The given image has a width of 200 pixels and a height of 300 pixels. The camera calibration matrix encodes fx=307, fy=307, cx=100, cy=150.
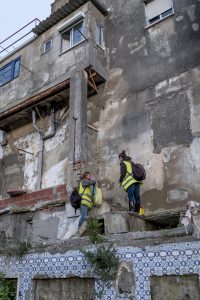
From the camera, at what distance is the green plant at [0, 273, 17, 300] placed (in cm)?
479

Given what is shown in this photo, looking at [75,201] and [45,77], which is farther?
[45,77]

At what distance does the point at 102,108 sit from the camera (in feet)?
38.3

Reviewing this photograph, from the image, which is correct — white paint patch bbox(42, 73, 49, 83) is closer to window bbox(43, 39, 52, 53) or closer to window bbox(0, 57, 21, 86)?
window bbox(43, 39, 52, 53)

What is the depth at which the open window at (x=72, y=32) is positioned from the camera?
476 inches

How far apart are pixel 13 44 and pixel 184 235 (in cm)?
1372

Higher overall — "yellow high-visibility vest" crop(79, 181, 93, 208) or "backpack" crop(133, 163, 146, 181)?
"backpack" crop(133, 163, 146, 181)

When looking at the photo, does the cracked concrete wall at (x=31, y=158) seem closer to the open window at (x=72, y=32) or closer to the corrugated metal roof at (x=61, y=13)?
the open window at (x=72, y=32)

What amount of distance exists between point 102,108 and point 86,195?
478 centimetres

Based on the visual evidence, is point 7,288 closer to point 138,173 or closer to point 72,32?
point 138,173

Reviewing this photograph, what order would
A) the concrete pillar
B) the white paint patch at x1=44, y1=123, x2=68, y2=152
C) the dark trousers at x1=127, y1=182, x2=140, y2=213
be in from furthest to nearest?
the white paint patch at x1=44, y1=123, x2=68, y2=152 → the concrete pillar → the dark trousers at x1=127, y1=182, x2=140, y2=213

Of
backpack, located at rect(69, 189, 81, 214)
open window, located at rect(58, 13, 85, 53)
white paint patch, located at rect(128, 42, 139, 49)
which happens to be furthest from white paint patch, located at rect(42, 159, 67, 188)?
white paint patch, located at rect(128, 42, 139, 49)

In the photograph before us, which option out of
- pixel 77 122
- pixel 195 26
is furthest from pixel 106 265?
pixel 195 26

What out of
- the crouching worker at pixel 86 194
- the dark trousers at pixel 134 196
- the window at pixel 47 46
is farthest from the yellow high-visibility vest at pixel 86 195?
the window at pixel 47 46

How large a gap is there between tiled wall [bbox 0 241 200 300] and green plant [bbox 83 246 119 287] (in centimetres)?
10
